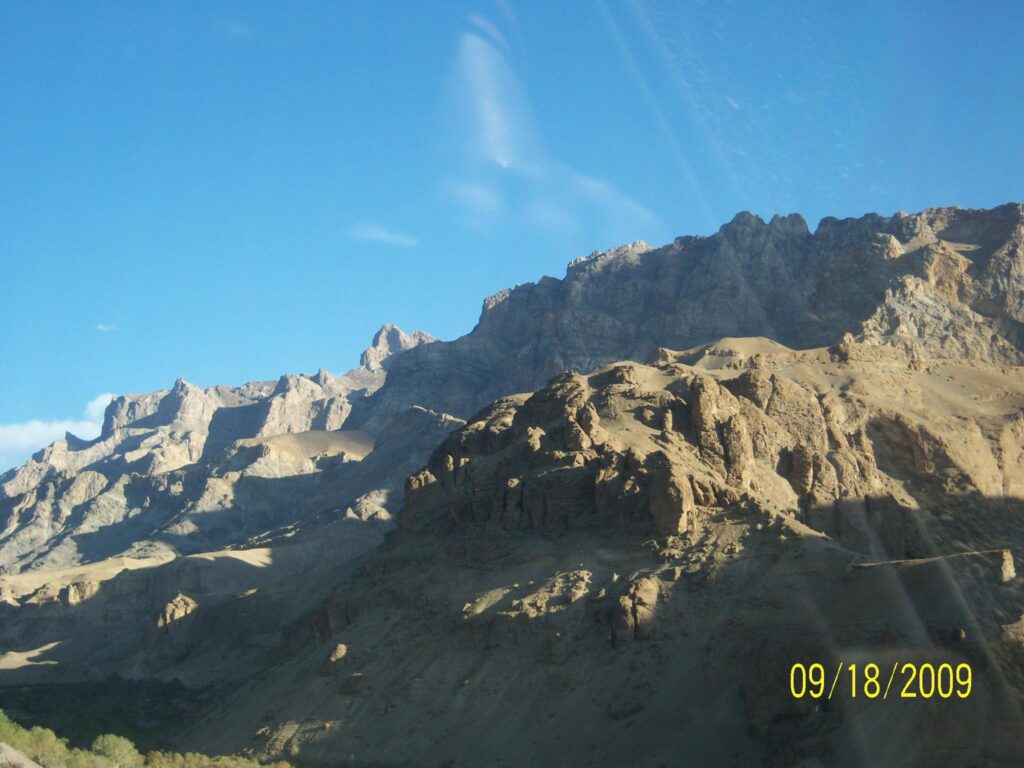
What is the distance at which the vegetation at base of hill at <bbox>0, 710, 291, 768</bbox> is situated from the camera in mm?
63312

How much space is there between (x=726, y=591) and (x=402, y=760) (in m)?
16.9

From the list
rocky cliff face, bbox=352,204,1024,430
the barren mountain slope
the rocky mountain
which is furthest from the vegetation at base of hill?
rocky cliff face, bbox=352,204,1024,430

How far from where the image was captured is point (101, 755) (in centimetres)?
6838

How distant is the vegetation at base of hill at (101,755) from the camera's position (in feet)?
208

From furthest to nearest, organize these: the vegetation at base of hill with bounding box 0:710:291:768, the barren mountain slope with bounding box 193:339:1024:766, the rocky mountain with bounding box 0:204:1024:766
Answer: the vegetation at base of hill with bounding box 0:710:291:768 → the rocky mountain with bounding box 0:204:1024:766 → the barren mountain slope with bounding box 193:339:1024:766

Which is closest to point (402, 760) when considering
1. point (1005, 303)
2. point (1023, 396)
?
point (1023, 396)

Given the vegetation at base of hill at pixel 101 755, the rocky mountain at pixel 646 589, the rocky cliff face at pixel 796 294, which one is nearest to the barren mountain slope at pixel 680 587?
the rocky mountain at pixel 646 589

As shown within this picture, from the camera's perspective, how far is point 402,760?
6406cm

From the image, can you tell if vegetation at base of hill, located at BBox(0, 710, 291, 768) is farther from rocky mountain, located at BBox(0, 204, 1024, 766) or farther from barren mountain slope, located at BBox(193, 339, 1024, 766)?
barren mountain slope, located at BBox(193, 339, 1024, 766)

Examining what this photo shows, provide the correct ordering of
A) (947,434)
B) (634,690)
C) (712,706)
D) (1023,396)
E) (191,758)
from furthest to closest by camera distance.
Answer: (1023,396), (947,434), (191,758), (634,690), (712,706)

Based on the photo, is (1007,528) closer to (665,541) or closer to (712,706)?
(665,541)

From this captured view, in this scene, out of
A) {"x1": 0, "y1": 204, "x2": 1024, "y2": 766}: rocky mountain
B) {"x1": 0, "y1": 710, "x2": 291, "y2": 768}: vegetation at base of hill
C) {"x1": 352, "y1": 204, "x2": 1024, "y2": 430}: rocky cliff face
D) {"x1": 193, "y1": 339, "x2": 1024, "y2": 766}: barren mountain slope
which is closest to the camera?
{"x1": 193, "y1": 339, "x2": 1024, "y2": 766}: barren mountain slope

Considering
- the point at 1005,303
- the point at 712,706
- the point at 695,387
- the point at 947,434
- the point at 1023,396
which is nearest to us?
the point at 712,706

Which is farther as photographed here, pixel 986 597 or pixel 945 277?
pixel 945 277
